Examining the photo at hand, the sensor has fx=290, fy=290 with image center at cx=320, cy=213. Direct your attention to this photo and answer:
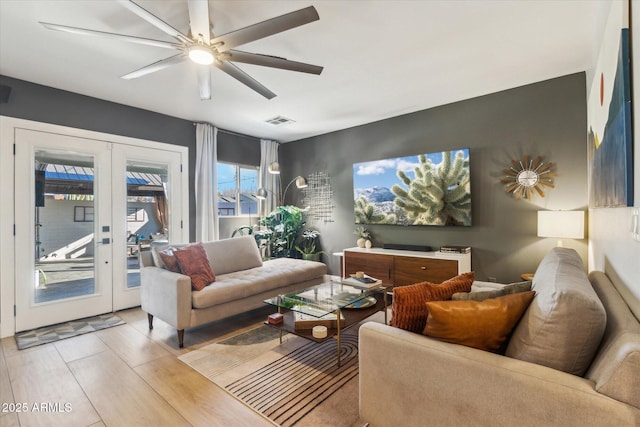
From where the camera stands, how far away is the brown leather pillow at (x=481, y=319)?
124 cm

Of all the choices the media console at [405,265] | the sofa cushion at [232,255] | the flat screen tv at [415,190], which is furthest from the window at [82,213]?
the flat screen tv at [415,190]

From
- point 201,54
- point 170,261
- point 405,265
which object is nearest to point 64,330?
point 170,261

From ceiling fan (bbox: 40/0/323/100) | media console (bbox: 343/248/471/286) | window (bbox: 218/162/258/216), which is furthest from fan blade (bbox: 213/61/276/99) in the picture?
window (bbox: 218/162/258/216)

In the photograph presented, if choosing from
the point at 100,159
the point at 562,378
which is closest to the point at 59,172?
the point at 100,159

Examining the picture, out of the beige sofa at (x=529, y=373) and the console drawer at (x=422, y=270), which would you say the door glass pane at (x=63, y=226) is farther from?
the console drawer at (x=422, y=270)

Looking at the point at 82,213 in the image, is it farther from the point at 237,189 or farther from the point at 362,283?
the point at 362,283

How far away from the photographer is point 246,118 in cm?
445

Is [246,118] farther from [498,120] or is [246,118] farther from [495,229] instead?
[495,229]

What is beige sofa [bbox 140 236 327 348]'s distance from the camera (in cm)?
270

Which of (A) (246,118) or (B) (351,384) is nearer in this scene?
(B) (351,384)

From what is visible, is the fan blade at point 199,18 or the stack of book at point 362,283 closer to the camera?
the fan blade at point 199,18

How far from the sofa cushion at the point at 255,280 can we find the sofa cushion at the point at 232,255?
9 centimetres

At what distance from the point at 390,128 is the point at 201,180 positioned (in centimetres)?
310

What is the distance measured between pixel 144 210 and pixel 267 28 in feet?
10.8
